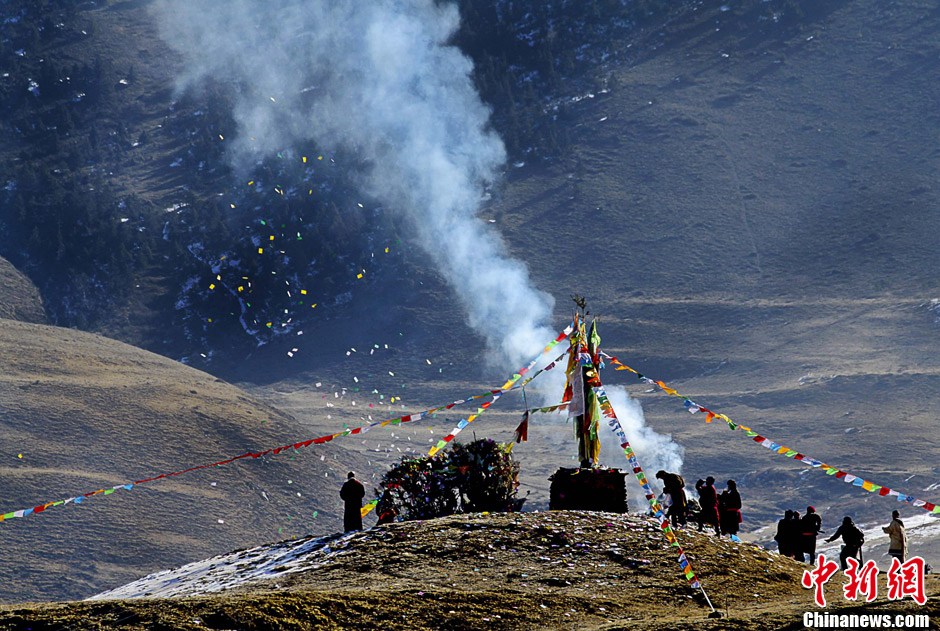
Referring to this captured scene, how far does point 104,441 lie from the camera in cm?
5828

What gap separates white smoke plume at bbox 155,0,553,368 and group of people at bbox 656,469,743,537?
67.2 m

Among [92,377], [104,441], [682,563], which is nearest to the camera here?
[682,563]

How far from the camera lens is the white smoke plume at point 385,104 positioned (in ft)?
330

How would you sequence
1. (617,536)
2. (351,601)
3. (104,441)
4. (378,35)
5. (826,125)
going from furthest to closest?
(378,35)
(826,125)
(104,441)
(617,536)
(351,601)

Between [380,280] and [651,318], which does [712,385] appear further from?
[380,280]

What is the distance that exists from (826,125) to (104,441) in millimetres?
70208

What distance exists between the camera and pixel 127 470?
5531cm

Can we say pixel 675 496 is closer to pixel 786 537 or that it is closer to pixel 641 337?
pixel 786 537

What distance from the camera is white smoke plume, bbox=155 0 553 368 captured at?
330 ft

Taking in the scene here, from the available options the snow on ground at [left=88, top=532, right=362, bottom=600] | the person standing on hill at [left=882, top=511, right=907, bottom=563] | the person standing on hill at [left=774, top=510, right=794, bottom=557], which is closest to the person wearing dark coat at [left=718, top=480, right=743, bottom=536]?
the person standing on hill at [left=774, top=510, right=794, bottom=557]

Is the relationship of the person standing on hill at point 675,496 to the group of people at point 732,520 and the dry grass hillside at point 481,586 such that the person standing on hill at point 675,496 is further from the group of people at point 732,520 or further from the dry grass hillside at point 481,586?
the dry grass hillside at point 481,586

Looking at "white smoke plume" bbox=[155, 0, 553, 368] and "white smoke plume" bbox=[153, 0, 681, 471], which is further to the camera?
"white smoke plume" bbox=[155, 0, 553, 368]

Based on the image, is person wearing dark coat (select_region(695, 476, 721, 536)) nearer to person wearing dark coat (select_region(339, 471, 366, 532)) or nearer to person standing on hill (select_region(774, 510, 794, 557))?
person standing on hill (select_region(774, 510, 794, 557))

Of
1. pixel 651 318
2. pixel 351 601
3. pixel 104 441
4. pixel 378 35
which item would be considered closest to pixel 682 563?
pixel 351 601
